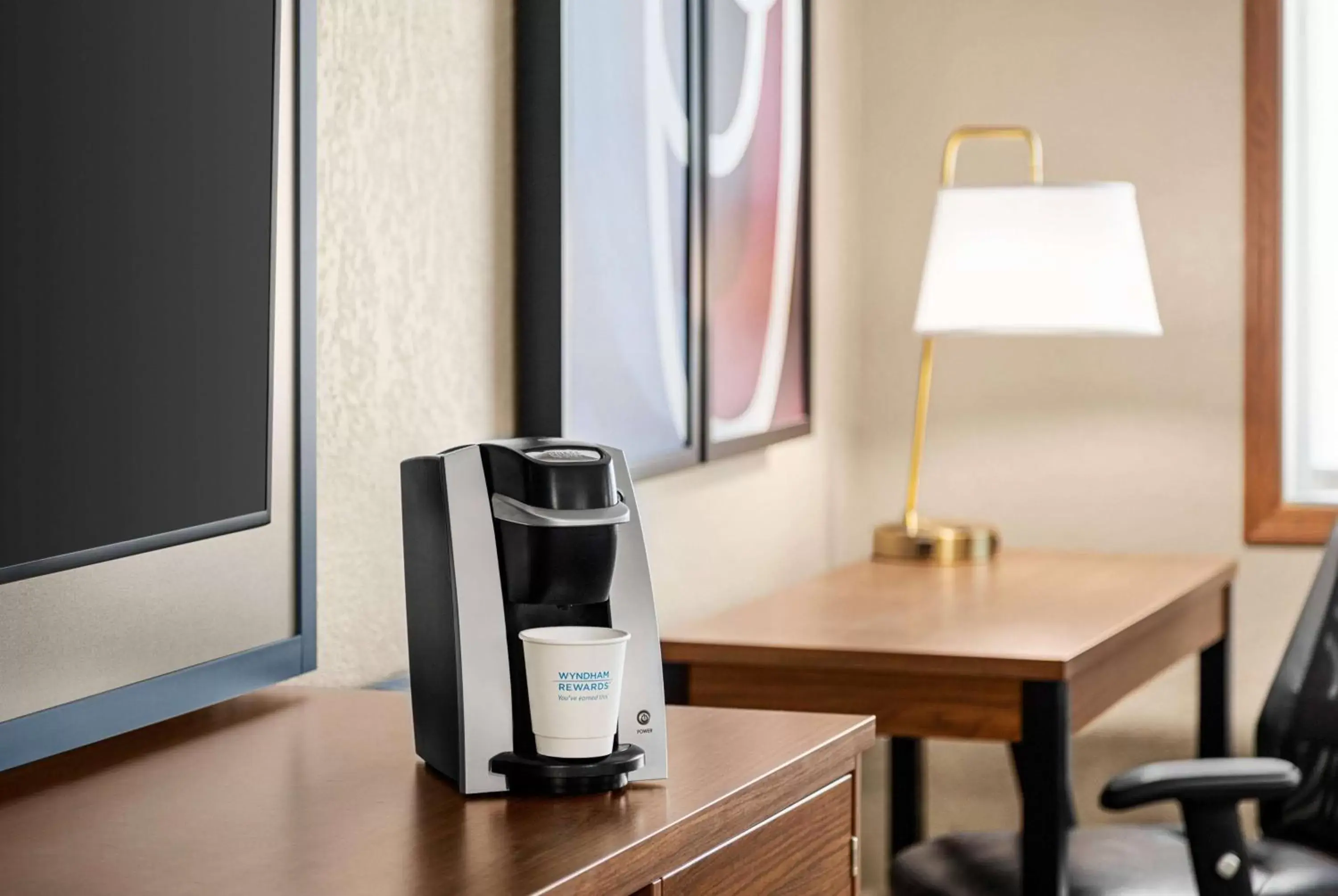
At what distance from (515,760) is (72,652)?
0.32 m

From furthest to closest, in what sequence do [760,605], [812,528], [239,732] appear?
[812,528] < [760,605] < [239,732]

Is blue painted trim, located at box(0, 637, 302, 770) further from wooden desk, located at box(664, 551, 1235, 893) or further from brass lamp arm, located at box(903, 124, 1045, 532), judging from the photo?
brass lamp arm, located at box(903, 124, 1045, 532)

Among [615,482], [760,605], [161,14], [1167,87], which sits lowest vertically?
[760,605]

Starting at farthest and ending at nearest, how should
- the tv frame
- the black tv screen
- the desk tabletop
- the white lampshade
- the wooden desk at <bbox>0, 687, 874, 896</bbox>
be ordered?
the white lampshade < the desk tabletop < the tv frame < the black tv screen < the wooden desk at <bbox>0, 687, 874, 896</bbox>

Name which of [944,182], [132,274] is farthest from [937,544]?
[132,274]

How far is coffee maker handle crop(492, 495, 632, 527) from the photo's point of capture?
1.09 m

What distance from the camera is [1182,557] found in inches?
113

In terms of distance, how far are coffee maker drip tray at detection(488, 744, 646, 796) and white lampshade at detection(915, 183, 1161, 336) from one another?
1678mm

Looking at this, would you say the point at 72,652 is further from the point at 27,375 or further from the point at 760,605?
the point at 760,605

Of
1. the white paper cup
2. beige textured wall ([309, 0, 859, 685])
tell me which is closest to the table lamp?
beige textured wall ([309, 0, 859, 685])

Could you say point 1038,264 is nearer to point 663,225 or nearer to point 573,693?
point 663,225

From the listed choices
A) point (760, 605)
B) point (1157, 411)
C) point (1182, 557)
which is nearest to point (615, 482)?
point (760, 605)

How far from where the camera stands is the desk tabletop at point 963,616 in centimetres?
204

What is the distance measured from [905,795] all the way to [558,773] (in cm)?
219
